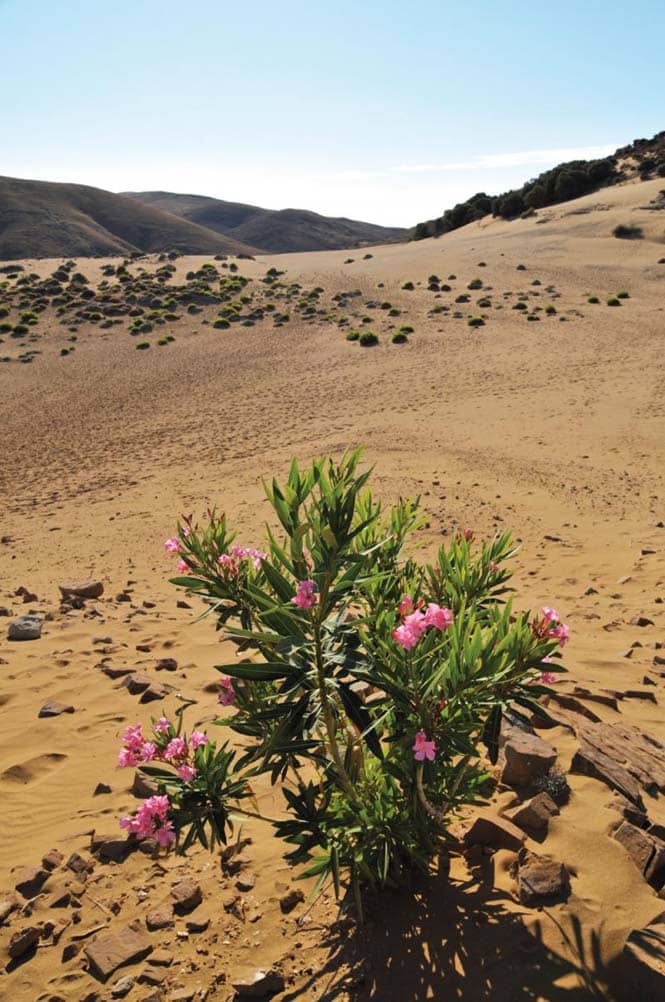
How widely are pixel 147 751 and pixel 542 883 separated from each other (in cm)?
181

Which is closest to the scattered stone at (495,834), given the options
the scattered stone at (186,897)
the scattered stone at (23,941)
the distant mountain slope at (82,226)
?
the scattered stone at (186,897)

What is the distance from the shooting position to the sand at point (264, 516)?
3104mm

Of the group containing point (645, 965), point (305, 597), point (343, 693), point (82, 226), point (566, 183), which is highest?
point (82, 226)

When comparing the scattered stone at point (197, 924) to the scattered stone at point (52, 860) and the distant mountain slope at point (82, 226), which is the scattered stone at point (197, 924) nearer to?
the scattered stone at point (52, 860)

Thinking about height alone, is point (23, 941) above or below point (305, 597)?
below

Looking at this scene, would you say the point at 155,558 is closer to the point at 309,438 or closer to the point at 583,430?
the point at 309,438

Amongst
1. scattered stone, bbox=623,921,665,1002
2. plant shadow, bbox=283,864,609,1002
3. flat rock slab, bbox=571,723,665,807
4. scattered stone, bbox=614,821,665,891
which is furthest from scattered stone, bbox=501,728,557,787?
scattered stone, bbox=623,921,665,1002

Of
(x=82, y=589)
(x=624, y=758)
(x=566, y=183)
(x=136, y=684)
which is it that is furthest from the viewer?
(x=566, y=183)

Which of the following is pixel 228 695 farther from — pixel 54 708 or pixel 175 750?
pixel 54 708

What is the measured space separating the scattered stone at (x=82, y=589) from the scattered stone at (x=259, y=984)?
22.3 feet

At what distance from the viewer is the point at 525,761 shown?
4.04 metres

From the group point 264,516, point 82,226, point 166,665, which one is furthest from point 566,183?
point 82,226

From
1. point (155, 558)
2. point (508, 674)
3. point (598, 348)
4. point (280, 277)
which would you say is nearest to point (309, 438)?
point (155, 558)

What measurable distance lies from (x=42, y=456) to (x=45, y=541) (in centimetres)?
700
